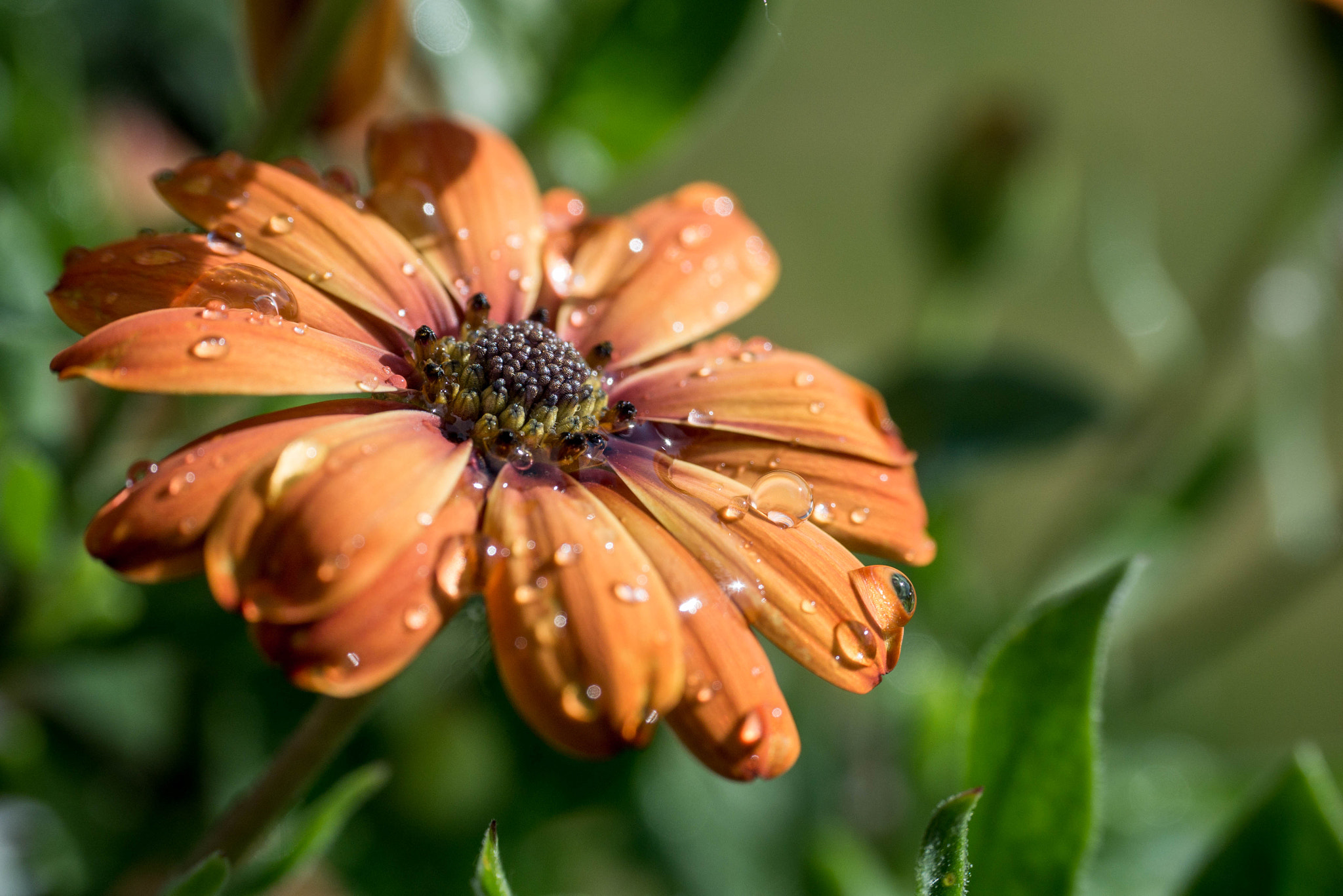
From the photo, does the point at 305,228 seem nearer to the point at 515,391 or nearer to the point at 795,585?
the point at 515,391

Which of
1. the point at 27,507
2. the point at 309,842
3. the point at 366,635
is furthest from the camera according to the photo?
the point at 27,507

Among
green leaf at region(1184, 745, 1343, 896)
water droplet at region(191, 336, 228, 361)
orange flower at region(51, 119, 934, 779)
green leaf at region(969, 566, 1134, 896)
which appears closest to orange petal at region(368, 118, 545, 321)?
orange flower at region(51, 119, 934, 779)

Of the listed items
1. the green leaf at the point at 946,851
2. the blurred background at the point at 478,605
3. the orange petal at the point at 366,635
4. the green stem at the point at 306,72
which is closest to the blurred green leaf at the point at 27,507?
the blurred background at the point at 478,605

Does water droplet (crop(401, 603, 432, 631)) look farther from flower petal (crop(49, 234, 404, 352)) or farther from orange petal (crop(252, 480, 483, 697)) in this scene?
flower petal (crop(49, 234, 404, 352))

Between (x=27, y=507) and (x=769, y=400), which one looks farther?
(x=27, y=507)

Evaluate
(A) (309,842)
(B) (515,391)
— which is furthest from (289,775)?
(B) (515,391)
